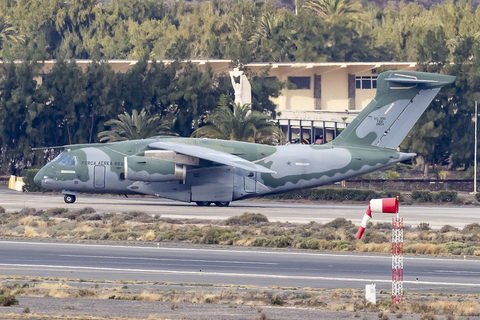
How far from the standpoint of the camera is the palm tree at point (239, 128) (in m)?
51.4

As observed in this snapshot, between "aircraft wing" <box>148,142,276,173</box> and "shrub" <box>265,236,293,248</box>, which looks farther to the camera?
"aircraft wing" <box>148,142,276,173</box>

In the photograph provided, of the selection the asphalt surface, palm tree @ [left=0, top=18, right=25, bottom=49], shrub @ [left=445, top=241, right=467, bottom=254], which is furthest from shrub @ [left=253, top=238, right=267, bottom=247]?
palm tree @ [left=0, top=18, right=25, bottom=49]

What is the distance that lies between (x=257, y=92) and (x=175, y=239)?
34553mm

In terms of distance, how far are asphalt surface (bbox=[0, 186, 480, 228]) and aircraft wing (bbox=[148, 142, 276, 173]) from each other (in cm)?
255

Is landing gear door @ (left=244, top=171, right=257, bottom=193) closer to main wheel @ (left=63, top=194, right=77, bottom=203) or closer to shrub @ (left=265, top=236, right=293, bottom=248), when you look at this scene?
main wheel @ (left=63, top=194, right=77, bottom=203)

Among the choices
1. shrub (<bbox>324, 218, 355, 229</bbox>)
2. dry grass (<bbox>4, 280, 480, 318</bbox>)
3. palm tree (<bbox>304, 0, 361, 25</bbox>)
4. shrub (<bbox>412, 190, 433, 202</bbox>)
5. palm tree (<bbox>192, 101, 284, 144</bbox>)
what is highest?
palm tree (<bbox>304, 0, 361, 25</bbox>)

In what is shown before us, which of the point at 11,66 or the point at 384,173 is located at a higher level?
the point at 11,66

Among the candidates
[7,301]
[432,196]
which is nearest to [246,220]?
[432,196]

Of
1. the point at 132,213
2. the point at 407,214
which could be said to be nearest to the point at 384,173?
the point at 407,214

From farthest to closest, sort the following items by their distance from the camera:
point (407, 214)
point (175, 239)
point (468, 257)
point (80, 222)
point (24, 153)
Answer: point (24, 153)
point (407, 214)
point (80, 222)
point (175, 239)
point (468, 257)

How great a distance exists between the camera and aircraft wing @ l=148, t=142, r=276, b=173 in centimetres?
3562

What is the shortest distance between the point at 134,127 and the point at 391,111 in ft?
65.4

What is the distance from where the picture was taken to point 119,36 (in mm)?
126125

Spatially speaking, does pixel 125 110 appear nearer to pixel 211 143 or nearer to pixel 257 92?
pixel 257 92
